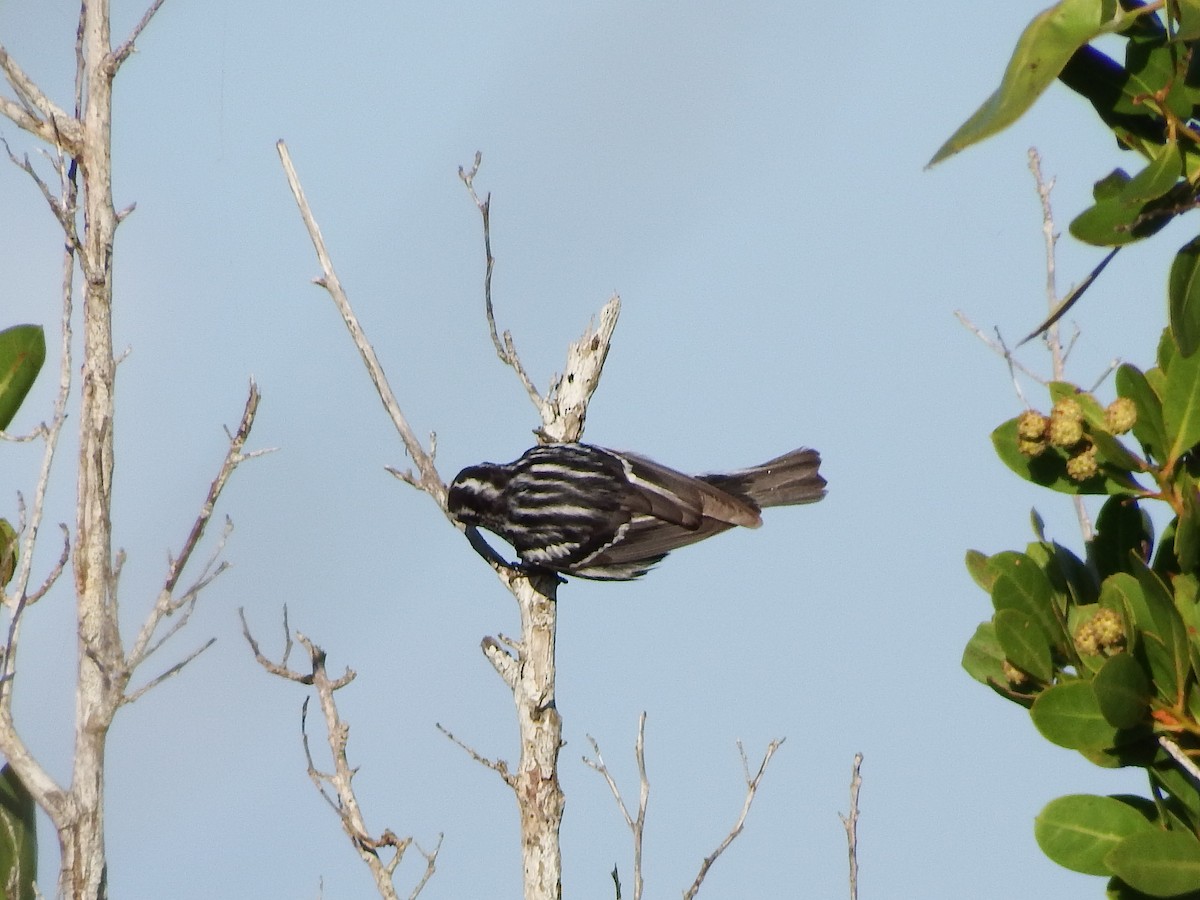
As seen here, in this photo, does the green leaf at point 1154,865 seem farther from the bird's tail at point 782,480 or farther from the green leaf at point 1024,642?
the bird's tail at point 782,480

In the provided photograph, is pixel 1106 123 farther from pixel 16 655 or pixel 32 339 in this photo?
pixel 16 655

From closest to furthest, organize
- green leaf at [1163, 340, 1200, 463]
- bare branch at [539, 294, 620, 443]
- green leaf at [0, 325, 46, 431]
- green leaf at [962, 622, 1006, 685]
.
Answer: green leaf at [1163, 340, 1200, 463] < green leaf at [962, 622, 1006, 685] < green leaf at [0, 325, 46, 431] < bare branch at [539, 294, 620, 443]

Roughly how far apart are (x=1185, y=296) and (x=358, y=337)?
4176 mm

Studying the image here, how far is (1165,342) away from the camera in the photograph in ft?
9.11

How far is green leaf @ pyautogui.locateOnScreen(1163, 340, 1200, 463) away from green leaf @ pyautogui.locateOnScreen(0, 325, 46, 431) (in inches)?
142

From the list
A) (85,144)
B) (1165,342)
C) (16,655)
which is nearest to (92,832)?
(16,655)

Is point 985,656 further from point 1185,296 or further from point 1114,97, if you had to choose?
point 1114,97

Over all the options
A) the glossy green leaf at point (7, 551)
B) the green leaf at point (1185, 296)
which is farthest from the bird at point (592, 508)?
the green leaf at point (1185, 296)

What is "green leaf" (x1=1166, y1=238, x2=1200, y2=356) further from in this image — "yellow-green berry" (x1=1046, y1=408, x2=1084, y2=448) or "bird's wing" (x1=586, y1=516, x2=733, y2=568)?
"bird's wing" (x1=586, y1=516, x2=733, y2=568)

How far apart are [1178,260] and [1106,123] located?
42 centimetres

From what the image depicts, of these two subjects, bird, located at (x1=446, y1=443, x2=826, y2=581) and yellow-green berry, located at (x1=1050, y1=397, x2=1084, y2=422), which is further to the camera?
bird, located at (x1=446, y1=443, x2=826, y2=581)

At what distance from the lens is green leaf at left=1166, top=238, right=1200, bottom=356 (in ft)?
7.91

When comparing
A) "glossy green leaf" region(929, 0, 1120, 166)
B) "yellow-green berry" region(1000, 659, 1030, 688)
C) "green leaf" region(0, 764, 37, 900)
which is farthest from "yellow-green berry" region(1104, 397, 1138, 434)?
"green leaf" region(0, 764, 37, 900)

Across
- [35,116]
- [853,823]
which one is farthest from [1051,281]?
[35,116]
